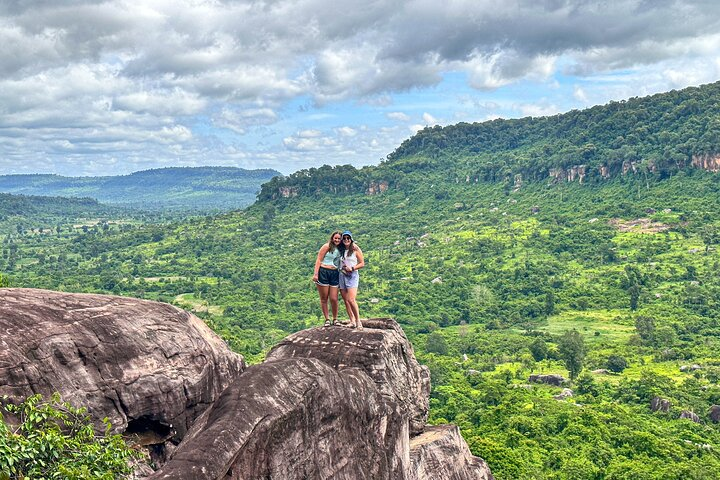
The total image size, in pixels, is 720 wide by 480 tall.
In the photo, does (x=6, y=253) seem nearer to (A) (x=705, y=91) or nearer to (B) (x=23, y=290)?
(A) (x=705, y=91)


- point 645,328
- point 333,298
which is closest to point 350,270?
point 333,298

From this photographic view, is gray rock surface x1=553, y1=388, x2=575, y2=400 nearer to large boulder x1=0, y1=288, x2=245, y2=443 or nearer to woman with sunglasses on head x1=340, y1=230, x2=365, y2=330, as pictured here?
woman with sunglasses on head x1=340, y1=230, x2=365, y2=330

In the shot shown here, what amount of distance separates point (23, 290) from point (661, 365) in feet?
213

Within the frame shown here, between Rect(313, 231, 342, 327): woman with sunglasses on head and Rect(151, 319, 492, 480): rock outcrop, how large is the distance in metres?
0.85

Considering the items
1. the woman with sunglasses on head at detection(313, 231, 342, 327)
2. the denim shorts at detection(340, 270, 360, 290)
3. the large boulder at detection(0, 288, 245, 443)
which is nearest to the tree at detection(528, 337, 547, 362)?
the woman with sunglasses on head at detection(313, 231, 342, 327)

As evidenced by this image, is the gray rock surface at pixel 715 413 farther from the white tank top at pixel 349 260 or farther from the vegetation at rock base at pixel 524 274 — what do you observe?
the white tank top at pixel 349 260

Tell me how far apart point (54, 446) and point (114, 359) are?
3.06m

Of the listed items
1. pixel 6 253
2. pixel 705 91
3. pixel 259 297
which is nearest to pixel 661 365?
pixel 259 297

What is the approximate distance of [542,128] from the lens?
7672 inches

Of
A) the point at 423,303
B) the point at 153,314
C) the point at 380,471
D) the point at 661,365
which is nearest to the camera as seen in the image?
the point at 380,471

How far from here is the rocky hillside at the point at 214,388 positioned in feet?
36.8

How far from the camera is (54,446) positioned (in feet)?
35.4

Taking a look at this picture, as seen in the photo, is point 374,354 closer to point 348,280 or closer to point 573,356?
point 348,280

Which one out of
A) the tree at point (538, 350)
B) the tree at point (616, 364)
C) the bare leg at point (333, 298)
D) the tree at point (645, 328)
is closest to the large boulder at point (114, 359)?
the bare leg at point (333, 298)
